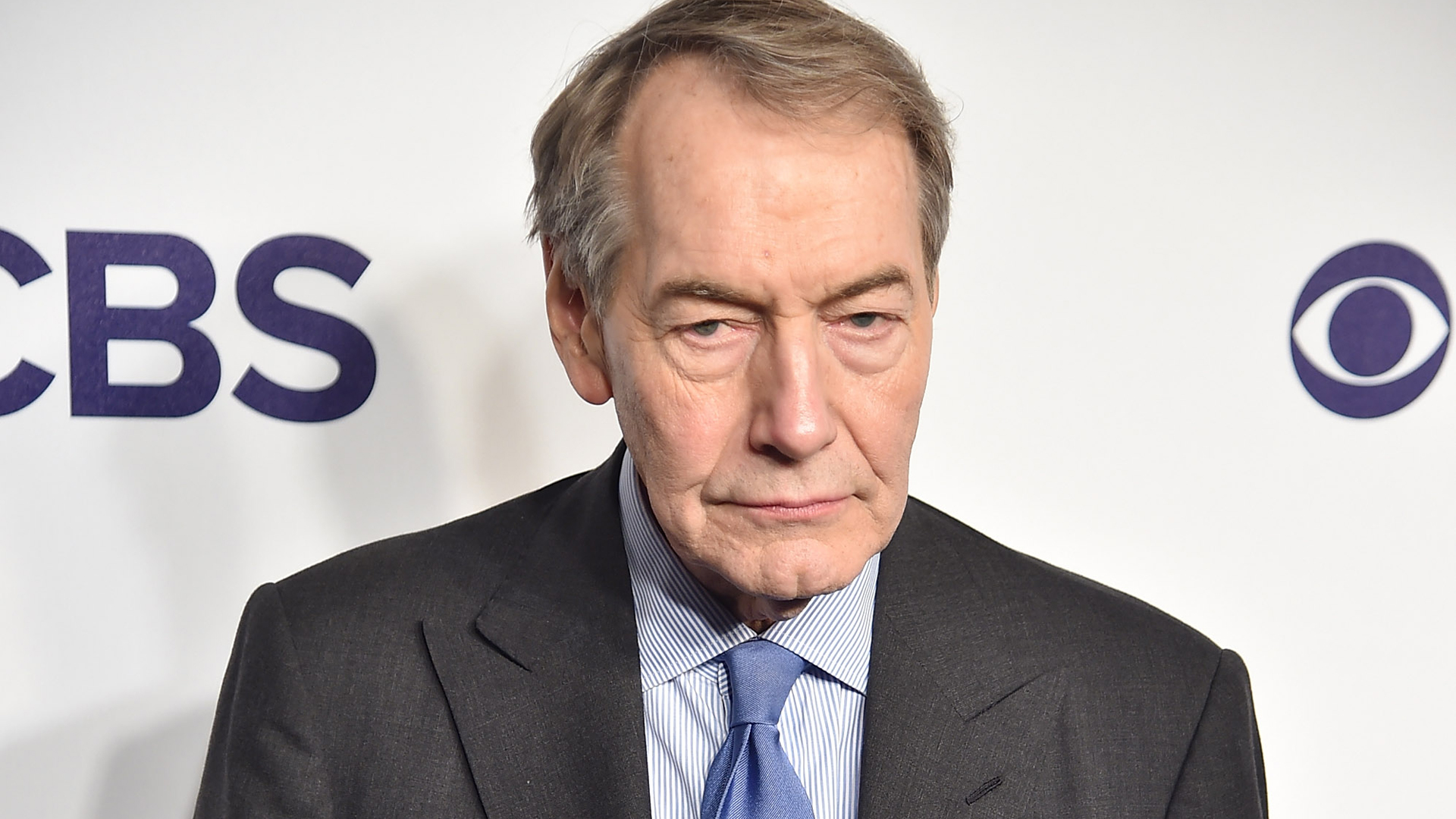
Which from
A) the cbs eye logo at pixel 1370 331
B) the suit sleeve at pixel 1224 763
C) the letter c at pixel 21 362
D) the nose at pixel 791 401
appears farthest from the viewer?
the cbs eye logo at pixel 1370 331

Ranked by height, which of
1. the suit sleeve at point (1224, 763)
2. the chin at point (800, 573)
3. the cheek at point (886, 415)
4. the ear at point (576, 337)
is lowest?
the suit sleeve at point (1224, 763)

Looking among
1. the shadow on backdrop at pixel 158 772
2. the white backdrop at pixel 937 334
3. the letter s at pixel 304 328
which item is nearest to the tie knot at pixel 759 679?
the white backdrop at pixel 937 334

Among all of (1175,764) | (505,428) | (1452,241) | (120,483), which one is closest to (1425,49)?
(1452,241)

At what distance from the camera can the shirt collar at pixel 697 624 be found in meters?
1.30

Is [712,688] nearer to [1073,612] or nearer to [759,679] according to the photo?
[759,679]

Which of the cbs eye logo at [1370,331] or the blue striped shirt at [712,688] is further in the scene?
the cbs eye logo at [1370,331]

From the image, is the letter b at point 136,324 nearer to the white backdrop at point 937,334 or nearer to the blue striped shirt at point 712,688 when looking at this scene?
the white backdrop at point 937,334

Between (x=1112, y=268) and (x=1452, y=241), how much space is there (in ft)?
2.11

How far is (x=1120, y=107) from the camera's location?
2.09m

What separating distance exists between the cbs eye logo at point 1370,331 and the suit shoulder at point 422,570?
4.70ft

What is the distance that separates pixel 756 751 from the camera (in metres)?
1.24

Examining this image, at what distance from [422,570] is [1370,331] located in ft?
5.55

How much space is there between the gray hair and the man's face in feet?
0.07

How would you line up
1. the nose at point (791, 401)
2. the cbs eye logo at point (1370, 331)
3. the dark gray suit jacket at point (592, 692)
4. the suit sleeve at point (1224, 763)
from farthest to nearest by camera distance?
the cbs eye logo at point (1370, 331) < the suit sleeve at point (1224, 763) < the dark gray suit jacket at point (592, 692) < the nose at point (791, 401)
